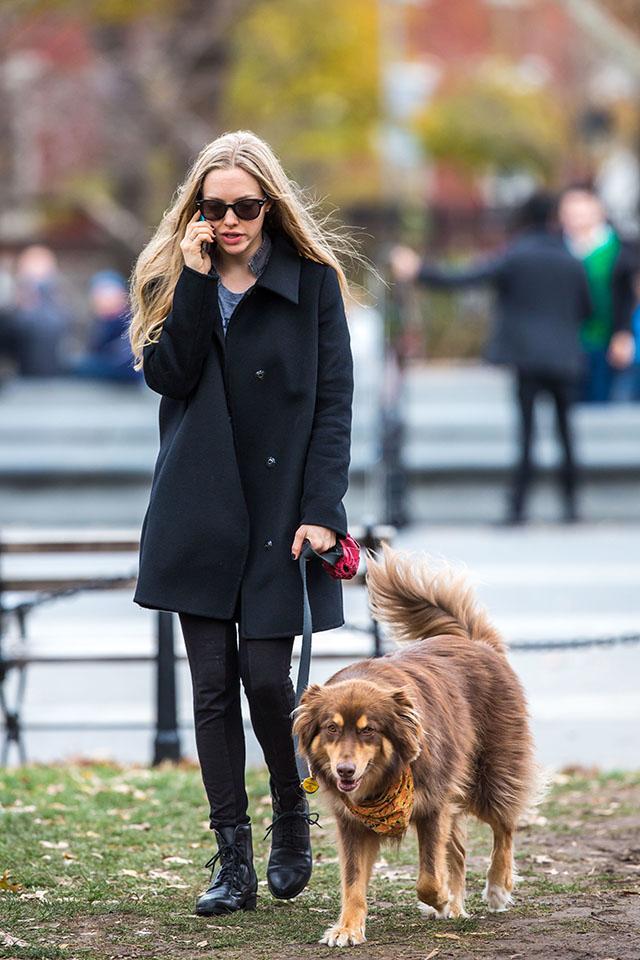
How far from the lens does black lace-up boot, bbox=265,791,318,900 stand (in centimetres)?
520

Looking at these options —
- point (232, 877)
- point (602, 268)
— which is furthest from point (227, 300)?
point (602, 268)

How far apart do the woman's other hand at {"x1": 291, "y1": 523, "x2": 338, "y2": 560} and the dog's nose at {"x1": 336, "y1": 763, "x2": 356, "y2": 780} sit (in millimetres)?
733

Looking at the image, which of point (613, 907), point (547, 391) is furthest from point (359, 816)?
point (547, 391)

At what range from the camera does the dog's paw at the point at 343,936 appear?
4684 millimetres

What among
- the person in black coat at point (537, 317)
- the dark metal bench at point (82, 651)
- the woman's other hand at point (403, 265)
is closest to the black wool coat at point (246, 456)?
the dark metal bench at point (82, 651)

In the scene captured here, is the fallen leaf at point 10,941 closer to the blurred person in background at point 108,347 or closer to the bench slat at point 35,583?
the bench slat at point 35,583

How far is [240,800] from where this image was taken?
17.0 ft

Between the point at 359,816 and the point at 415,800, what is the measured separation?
16cm

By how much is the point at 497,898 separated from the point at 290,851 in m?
0.65

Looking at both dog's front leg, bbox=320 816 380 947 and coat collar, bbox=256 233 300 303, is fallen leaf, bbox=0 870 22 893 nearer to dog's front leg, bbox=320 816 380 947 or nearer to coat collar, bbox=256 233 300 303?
dog's front leg, bbox=320 816 380 947

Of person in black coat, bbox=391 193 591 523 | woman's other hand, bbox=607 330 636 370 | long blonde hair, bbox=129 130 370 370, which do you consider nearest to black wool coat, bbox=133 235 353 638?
long blonde hair, bbox=129 130 370 370

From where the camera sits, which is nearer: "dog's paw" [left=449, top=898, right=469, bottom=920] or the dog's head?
the dog's head

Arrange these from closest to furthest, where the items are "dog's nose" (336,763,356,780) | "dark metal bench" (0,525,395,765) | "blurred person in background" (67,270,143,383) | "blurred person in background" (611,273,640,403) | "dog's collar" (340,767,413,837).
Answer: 1. "dog's nose" (336,763,356,780)
2. "dog's collar" (340,767,413,837)
3. "dark metal bench" (0,525,395,765)
4. "blurred person in background" (611,273,640,403)
5. "blurred person in background" (67,270,143,383)

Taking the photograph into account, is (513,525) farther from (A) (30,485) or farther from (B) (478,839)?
(B) (478,839)
